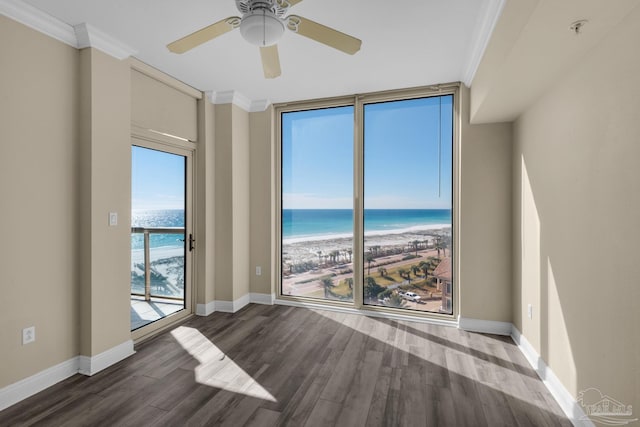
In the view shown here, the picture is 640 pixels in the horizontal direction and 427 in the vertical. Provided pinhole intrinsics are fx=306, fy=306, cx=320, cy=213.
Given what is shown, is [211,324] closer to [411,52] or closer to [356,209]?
[356,209]

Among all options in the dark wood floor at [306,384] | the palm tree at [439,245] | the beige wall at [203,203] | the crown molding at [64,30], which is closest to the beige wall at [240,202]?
the beige wall at [203,203]

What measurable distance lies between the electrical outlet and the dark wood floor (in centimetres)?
40

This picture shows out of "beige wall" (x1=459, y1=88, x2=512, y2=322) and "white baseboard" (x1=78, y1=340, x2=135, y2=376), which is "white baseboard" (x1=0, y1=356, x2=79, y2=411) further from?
"beige wall" (x1=459, y1=88, x2=512, y2=322)

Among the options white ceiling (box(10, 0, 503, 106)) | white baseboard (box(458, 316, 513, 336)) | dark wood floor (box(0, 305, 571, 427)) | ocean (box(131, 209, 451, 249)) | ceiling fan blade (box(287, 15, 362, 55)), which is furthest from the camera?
ocean (box(131, 209, 451, 249))

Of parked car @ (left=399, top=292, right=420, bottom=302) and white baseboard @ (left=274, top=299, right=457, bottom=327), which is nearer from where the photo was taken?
white baseboard @ (left=274, top=299, right=457, bottom=327)

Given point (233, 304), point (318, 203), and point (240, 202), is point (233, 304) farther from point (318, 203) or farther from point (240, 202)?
point (318, 203)

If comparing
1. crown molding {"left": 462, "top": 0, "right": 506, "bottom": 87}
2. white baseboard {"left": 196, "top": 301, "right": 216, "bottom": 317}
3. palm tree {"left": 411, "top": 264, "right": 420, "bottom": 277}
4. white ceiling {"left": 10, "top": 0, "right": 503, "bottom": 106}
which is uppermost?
white ceiling {"left": 10, "top": 0, "right": 503, "bottom": 106}

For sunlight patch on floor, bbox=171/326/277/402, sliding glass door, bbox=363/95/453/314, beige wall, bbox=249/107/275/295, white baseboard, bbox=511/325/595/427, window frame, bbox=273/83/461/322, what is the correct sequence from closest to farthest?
white baseboard, bbox=511/325/595/427
sunlight patch on floor, bbox=171/326/277/402
window frame, bbox=273/83/461/322
sliding glass door, bbox=363/95/453/314
beige wall, bbox=249/107/275/295

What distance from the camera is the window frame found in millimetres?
3564

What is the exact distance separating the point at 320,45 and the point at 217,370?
2902 mm

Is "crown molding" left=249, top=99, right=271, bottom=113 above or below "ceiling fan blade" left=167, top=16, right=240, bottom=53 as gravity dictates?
above

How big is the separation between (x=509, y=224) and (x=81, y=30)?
14.1 ft

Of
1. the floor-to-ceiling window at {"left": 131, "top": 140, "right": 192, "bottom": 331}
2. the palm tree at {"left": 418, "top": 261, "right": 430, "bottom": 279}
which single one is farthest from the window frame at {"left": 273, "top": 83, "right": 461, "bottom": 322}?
the floor-to-ceiling window at {"left": 131, "top": 140, "right": 192, "bottom": 331}

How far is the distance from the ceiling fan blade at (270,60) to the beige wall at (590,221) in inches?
74.4
